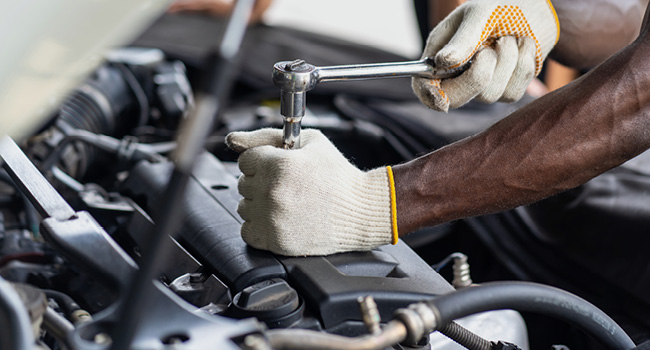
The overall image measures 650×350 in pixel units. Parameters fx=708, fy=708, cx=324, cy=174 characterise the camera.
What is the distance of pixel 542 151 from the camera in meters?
0.98

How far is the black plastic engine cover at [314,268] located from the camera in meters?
0.79

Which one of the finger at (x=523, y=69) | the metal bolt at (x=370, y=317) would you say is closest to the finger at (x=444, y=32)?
the finger at (x=523, y=69)

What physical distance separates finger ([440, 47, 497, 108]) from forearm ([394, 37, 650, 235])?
68 mm

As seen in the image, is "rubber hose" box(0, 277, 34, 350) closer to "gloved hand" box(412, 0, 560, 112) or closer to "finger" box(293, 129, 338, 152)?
"finger" box(293, 129, 338, 152)

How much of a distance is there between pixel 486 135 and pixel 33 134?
0.75m

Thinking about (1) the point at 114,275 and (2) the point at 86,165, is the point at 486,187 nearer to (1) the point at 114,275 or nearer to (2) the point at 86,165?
(1) the point at 114,275

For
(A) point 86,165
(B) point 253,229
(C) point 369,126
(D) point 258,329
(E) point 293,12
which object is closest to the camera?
(D) point 258,329

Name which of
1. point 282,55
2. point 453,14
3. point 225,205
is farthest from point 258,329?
point 282,55

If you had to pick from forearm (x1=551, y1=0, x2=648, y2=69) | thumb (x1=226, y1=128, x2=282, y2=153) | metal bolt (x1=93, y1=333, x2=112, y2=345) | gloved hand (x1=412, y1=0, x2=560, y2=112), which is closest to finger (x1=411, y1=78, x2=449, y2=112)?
gloved hand (x1=412, y1=0, x2=560, y2=112)

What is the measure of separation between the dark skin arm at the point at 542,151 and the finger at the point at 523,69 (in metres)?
0.11

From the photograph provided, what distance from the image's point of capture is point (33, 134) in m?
1.20

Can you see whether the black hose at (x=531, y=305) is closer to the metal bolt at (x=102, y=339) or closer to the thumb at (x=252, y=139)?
the metal bolt at (x=102, y=339)

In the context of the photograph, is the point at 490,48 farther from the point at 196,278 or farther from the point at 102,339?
the point at 102,339

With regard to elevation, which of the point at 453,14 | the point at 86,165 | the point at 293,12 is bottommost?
the point at 293,12
